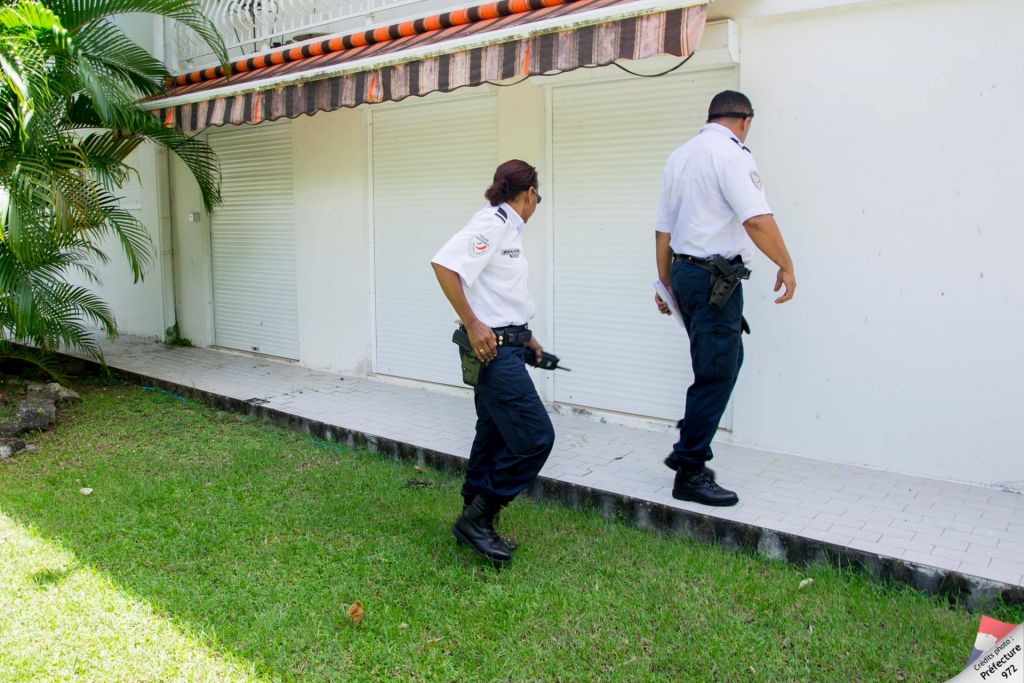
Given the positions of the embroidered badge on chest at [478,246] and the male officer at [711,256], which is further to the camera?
the male officer at [711,256]

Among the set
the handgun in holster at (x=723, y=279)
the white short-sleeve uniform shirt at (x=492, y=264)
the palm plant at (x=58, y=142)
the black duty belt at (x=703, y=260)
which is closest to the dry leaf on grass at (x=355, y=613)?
the white short-sleeve uniform shirt at (x=492, y=264)

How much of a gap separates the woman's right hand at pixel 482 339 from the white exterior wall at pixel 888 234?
2.24 m

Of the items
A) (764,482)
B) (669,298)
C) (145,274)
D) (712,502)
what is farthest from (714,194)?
(145,274)

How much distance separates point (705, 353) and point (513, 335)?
1024 mm

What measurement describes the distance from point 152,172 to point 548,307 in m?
5.43

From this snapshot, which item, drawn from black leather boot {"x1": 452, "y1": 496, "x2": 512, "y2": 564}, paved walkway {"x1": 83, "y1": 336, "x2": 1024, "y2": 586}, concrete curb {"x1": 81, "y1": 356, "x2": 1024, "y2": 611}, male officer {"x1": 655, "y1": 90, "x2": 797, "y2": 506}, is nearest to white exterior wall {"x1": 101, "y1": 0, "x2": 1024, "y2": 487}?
paved walkway {"x1": 83, "y1": 336, "x2": 1024, "y2": 586}

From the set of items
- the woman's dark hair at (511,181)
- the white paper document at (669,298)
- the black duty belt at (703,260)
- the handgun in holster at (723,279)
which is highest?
the woman's dark hair at (511,181)

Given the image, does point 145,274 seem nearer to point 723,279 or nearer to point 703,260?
point 703,260

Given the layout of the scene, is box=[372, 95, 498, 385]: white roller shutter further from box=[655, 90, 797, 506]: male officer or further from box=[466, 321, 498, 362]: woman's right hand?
box=[466, 321, 498, 362]: woman's right hand

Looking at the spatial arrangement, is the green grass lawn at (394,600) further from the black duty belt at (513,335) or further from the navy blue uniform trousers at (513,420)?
the black duty belt at (513,335)

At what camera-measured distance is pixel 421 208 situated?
7.20 metres

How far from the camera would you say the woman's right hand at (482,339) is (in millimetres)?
3764

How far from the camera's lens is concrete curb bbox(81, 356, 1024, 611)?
3584 millimetres

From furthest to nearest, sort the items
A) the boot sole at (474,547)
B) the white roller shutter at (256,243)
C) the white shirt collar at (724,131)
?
the white roller shutter at (256,243), the white shirt collar at (724,131), the boot sole at (474,547)
